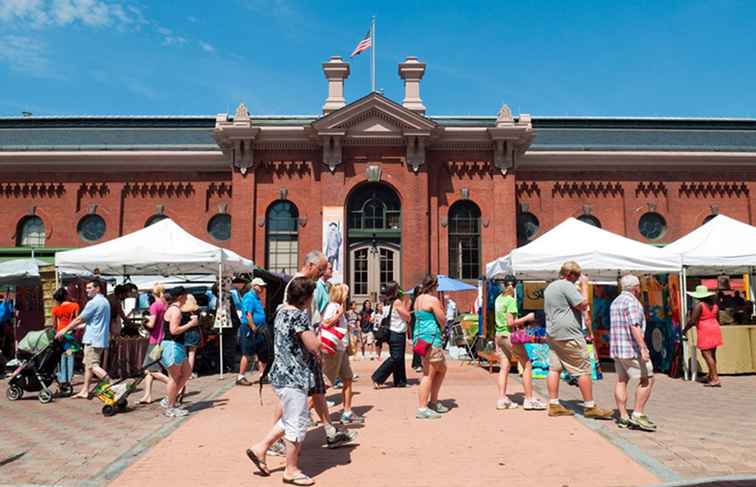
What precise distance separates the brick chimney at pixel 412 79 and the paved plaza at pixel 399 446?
17773mm

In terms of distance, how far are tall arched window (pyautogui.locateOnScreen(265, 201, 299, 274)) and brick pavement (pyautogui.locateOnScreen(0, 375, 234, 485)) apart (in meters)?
14.0

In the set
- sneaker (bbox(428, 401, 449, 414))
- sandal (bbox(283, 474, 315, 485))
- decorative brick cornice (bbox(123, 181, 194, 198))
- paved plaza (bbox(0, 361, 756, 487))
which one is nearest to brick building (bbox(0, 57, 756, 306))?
decorative brick cornice (bbox(123, 181, 194, 198))

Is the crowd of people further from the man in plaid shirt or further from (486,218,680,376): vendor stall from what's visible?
(486,218,680,376): vendor stall

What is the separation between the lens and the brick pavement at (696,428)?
561 cm

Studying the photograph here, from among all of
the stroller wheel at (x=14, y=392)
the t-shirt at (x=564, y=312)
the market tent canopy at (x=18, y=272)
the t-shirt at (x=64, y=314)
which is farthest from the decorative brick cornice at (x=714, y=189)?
the stroller wheel at (x=14, y=392)

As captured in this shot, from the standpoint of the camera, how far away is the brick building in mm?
23656

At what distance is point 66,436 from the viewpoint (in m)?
7.04

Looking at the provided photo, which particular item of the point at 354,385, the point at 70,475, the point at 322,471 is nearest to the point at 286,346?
the point at 322,471

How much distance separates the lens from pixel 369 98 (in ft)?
76.0

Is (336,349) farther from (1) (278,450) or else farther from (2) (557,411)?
(2) (557,411)

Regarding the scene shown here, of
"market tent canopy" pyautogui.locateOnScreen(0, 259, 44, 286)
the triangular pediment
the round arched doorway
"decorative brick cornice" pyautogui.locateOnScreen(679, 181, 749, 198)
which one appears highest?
the triangular pediment

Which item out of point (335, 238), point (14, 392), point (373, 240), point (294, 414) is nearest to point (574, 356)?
point (294, 414)

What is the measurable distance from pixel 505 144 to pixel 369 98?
588 centimetres

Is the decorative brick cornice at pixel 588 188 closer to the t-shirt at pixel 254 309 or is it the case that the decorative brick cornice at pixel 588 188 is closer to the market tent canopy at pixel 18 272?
the t-shirt at pixel 254 309
